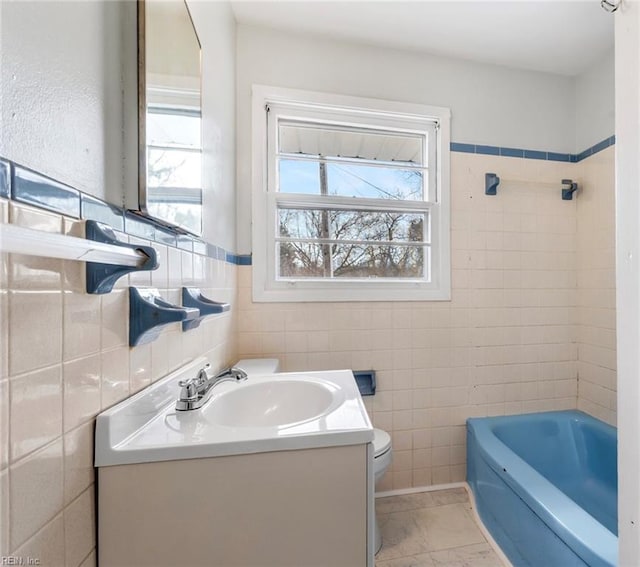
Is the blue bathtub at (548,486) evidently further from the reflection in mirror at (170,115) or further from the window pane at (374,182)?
the reflection in mirror at (170,115)

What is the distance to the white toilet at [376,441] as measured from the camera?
4.35 ft

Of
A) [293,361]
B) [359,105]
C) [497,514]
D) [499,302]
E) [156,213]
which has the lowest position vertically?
[497,514]

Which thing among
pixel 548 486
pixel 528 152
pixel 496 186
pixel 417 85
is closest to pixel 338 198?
pixel 417 85

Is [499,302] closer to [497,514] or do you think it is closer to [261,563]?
[497,514]

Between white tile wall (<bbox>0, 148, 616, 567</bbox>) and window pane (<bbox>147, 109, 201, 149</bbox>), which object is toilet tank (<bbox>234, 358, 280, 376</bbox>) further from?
window pane (<bbox>147, 109, 201, 149</bbox>)

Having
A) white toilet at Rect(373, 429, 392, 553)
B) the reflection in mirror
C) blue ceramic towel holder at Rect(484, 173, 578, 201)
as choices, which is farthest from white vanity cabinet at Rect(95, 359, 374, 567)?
blue ceramic towel holder at Rect(484, 173, 578, 201)

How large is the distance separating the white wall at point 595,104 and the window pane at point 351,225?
118 centimetres

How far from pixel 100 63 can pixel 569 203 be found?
8.14ft

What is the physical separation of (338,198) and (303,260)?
424 millimetres

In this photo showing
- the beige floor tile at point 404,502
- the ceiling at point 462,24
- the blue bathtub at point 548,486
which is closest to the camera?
the blue bathtub at point 548,486

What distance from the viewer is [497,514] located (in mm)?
1402

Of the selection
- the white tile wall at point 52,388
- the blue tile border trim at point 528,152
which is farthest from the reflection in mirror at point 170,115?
the blue tile border trim at point 528,152

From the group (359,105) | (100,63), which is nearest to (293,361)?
(100,63)

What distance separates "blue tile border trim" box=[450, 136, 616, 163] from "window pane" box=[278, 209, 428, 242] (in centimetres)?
48
